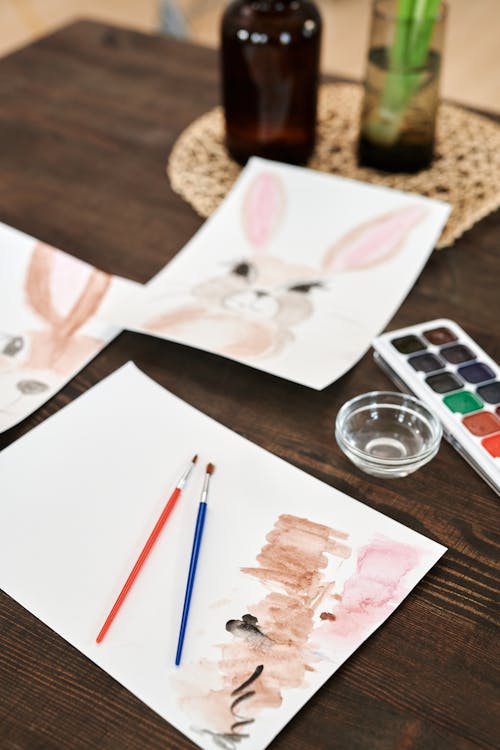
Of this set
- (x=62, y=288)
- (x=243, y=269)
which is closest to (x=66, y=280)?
(x=62, y=288)

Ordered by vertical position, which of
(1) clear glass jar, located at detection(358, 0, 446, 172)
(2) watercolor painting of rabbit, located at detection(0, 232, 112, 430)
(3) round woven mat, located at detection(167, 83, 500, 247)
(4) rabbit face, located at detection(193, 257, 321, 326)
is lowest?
(2) watercolor painting of rabbit, located at detection(0, 232, 112, 430)

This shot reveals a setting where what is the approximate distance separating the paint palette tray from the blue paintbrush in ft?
0.65

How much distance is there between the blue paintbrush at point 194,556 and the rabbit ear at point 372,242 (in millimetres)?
324

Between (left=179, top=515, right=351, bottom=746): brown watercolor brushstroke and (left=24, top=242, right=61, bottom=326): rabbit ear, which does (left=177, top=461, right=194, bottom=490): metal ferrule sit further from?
(left=24, top=242, right=61, bottom=326): rabbit ear

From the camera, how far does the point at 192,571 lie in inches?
22.3

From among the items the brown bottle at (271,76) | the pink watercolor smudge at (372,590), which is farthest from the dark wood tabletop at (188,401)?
the brown bottle at (271,76)

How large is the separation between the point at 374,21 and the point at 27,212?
1.50ft

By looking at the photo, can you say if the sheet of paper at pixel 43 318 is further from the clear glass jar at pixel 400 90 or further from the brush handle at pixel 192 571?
the clear glass jar at pixel 400 90

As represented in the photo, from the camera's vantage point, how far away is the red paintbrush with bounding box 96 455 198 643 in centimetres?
54

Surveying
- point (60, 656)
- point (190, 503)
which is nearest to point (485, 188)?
point (190, 503)

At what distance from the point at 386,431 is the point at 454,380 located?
0.26 ft

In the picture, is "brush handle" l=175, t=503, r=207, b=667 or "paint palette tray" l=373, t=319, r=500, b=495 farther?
"paint palette tray" l=373, t=319, r=500, b=495

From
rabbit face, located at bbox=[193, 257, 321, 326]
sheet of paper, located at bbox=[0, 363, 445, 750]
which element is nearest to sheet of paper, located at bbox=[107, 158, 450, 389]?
rabbit face, located at bbox=[193, 257, 321, 326]

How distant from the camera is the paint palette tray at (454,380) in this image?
0.65 metres
